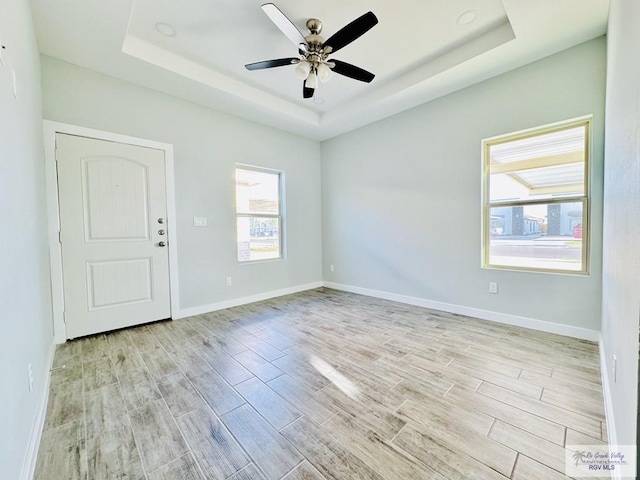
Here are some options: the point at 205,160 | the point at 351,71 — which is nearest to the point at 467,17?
the point at 351,71

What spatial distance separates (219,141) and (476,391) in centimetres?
393

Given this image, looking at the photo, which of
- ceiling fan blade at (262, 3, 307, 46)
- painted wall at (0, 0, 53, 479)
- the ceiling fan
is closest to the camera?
painted wall at (0, 0, 53, 479)

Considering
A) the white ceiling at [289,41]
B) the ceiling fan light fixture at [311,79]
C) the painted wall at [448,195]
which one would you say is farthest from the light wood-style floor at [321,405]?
the white ceiling at [289,41]

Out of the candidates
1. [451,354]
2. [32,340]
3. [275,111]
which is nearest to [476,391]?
[451,354]

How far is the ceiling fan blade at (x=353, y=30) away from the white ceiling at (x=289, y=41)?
293 mm

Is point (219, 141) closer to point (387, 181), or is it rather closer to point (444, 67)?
point (387, 181)

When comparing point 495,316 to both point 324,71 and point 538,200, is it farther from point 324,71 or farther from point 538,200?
point 324,71

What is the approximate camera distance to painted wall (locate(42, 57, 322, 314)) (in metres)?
2.72

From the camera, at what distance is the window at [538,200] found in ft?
8.42

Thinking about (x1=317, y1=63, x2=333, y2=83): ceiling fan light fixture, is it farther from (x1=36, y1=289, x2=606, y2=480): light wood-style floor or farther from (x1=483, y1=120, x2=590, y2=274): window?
(x1=36, y1=289, x2=606, y2=480): light wood-style floor

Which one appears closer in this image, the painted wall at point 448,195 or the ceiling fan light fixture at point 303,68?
the ceiling fan light fixture at point 303,68

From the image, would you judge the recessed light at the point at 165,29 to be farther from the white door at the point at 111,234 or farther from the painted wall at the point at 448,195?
the painted wall at the point at 448,195

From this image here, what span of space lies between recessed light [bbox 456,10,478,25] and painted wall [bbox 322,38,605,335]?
0.90 meters

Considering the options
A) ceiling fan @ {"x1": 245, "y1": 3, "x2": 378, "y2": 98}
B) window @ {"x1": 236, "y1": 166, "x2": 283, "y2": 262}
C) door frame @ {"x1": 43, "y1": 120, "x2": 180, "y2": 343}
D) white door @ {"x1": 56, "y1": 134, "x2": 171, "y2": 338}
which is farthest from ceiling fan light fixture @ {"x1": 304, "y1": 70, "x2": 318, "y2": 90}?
door frame @ {"x1": 43, "y1": 120, "x2": 180, "y2": 343}
